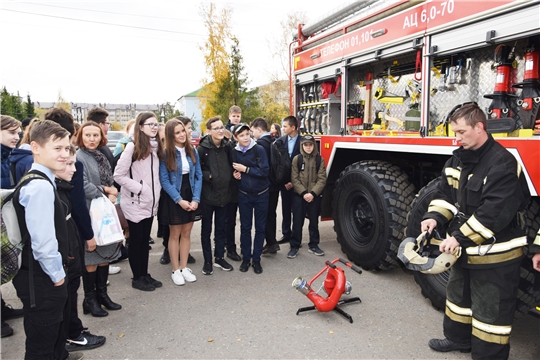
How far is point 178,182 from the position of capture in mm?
4117

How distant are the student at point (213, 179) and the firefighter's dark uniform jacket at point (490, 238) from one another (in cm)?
252

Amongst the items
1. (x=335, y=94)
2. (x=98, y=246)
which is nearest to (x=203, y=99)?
(x=335, y=94)

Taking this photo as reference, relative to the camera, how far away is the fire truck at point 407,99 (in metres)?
2.93

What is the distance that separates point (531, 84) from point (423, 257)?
5.07 feet

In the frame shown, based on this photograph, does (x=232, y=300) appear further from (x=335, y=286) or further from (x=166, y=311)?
(x=335, y=286)

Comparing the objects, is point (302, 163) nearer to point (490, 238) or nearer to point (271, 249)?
point (271, 249)

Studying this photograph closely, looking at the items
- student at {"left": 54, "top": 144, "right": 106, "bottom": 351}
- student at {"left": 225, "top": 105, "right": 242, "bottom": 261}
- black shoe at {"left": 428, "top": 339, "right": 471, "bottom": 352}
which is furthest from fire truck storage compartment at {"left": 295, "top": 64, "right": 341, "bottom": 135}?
student at {"left": 54, "top": 144, "right": 106, "bottom": 351}

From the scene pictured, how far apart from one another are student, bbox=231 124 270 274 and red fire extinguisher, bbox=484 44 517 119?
2.39 m

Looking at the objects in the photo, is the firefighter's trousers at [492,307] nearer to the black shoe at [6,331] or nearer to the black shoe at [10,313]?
the black shoe at [6,331]

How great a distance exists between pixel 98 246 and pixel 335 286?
2.03 metres

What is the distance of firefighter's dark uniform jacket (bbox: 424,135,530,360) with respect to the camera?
241cm

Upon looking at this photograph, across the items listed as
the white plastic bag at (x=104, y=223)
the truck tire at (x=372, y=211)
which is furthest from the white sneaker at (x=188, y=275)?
the truck tire at (x=372, y=211)

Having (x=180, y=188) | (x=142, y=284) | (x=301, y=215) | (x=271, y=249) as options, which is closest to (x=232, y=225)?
(x=271, y=249)

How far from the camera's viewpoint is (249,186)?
4.51 metres
